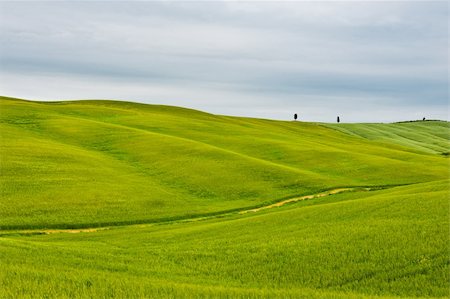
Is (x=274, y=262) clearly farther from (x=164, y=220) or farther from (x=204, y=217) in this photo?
(x=204, y=217)

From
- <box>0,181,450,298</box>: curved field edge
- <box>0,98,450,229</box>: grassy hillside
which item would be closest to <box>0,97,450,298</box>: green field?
<box>0,181,450,298</box>: curved field edge

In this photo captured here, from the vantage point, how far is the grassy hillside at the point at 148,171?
128ft

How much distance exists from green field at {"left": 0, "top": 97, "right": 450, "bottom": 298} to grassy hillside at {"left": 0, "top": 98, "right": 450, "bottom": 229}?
209 millimetres

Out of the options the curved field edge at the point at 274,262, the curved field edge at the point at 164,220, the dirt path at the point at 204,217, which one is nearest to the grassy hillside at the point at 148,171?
the curved field edge at the point at 164,220

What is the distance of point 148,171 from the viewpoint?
179 feet

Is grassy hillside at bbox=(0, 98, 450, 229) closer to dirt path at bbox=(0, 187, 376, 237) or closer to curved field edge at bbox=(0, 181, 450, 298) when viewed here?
dirt path at bbox=(0, 187, 376, 237)

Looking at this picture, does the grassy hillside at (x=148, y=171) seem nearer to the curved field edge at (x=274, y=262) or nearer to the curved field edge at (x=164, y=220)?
the curved field edge at (x=164, y=220)

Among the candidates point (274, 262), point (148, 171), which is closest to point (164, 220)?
point (148, 171)

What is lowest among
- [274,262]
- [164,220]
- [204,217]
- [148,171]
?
[164,220]

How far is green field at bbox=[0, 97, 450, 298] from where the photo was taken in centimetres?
1538

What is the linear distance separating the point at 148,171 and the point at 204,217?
1731 cm

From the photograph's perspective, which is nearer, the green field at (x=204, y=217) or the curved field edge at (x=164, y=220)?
the green field at (x=204, y=217)

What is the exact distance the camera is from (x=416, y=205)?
80.6ft

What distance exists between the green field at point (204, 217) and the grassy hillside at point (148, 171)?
0.21m
